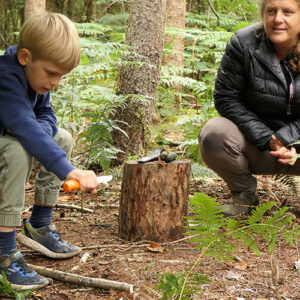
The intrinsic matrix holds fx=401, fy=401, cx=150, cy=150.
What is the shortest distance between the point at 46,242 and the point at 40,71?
120 centimetres

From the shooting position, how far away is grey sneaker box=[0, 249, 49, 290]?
7.57 ft

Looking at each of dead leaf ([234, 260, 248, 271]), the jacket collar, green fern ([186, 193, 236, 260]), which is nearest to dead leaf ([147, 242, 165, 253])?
dead leaf ([234, 260, 248, 271])

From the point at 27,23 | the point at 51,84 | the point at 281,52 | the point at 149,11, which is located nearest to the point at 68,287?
the point at 51,84

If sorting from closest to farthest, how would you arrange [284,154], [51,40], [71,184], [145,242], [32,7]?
[71,184], [51,40], [145,242], [284,154], [32,7]

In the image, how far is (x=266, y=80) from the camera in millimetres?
3447

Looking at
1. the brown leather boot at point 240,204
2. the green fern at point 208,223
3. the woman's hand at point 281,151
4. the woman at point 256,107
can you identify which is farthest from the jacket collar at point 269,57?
the green fern at point 208,223

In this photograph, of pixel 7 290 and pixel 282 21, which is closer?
pixel 7 290

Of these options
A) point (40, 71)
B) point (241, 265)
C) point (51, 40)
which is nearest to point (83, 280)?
point (241, 265)

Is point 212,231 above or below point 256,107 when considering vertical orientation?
below

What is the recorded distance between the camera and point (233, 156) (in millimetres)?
3531

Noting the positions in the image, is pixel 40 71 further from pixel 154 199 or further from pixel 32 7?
pixel 32 7

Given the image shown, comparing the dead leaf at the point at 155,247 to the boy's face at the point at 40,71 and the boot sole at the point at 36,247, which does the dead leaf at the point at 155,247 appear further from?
the boy's face at the point at 40,71

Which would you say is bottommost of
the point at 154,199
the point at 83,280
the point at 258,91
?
the point at 83,280

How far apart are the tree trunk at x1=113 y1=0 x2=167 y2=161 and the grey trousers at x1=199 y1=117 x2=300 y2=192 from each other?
1.41 meters
